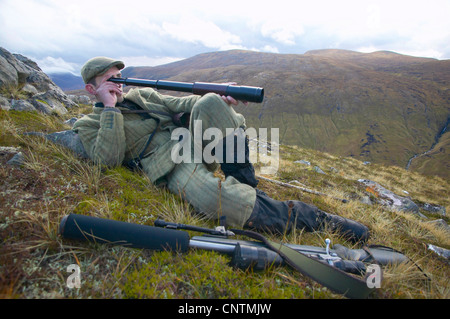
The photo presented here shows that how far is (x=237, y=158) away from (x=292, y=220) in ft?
3.81

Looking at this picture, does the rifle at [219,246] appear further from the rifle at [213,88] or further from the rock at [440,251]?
the rock at [440,251]

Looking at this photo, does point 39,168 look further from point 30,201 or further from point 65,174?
point 30,201

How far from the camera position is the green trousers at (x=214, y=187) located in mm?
2739

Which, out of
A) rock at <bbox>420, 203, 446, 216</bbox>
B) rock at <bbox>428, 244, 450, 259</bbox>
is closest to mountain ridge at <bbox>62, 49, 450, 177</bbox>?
rock at <bbox>420, 203, 446, 216</bbox>

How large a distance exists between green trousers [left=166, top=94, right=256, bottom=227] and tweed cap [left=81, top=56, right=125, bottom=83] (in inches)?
69.4

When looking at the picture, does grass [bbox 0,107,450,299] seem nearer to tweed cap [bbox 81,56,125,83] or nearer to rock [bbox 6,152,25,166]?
rock [bbox 6,152,25,166]

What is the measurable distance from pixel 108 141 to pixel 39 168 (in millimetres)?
922

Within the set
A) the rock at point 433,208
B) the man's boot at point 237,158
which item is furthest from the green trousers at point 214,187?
the rock at point 433,208

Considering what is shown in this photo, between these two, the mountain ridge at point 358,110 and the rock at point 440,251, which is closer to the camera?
the rock at point 440,251

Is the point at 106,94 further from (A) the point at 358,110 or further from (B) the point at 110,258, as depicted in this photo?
(A) the point at 358,110

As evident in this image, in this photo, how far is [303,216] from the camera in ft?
10.2

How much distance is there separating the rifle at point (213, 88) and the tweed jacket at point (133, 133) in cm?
32

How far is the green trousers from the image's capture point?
274 cm

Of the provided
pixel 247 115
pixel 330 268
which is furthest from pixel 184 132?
pixel 247 115
